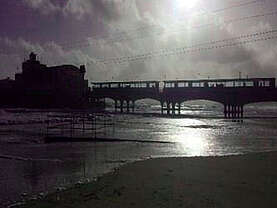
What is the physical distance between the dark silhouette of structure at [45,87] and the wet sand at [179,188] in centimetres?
11765

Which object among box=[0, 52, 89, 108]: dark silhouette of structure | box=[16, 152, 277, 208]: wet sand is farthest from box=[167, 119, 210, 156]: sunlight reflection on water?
box=[0, 52, 89, 108]: dark silhouette of structure

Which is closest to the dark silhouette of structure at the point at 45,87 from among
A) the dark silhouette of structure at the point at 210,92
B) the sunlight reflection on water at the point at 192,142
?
the dark silhouette of structure at the point at 210,92

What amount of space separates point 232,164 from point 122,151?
9.93 meters

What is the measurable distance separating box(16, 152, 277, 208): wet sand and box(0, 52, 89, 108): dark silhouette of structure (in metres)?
118

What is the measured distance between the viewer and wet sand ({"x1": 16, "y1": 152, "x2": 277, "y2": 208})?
10930 millimetres

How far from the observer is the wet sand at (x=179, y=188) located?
430 inches

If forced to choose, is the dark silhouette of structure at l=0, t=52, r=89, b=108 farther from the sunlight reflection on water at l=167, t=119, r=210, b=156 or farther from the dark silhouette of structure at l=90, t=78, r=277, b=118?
the sunlight reflection on water at l=167, t=119, r=210, b=156

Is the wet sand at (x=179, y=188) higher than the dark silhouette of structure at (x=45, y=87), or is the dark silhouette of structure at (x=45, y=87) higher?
the dark silhouette of structure at (x=45, y=87)

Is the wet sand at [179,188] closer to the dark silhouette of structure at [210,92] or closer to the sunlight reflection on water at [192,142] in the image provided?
the sunlight reflection on water at [192,142]

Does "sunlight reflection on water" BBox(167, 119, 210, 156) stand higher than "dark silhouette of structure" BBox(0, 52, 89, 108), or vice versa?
"dark silhouette of structure" BBox(0, 52, 89, 108)

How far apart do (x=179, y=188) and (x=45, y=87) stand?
13242 centimetres

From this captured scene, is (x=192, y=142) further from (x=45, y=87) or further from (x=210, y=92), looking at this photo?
(x=45, y=87)

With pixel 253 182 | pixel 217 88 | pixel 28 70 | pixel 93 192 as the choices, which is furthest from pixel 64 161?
pixel 28 70

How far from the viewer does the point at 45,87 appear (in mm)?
139000
